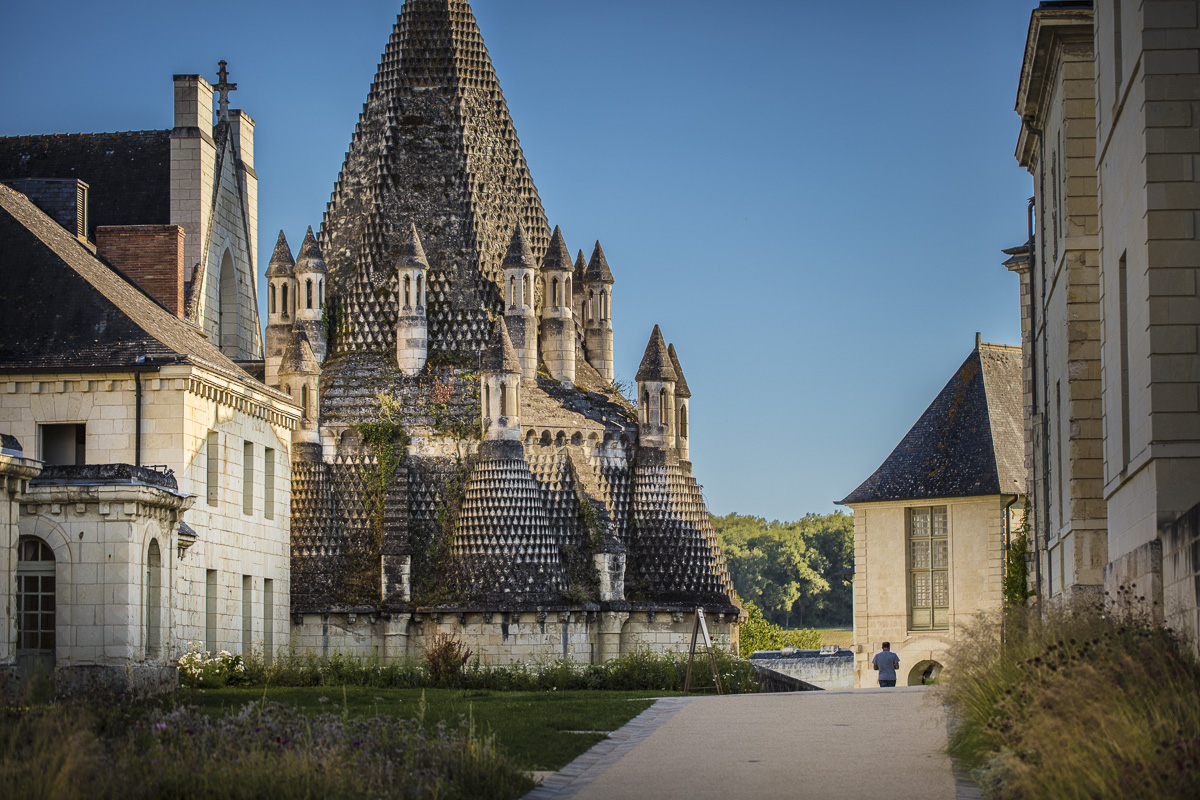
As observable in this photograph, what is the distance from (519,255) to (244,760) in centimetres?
2993

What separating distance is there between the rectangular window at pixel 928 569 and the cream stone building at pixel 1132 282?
25.9 meters

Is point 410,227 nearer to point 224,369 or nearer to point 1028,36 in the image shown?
point 224,369

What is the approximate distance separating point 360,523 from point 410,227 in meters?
8.02

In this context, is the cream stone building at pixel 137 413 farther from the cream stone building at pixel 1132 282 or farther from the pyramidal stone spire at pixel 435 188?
the cream stone building at pixel 1132 282

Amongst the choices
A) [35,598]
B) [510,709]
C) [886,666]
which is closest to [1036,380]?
[886,666]

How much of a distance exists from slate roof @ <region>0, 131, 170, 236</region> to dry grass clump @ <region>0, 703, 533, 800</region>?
27881 mm

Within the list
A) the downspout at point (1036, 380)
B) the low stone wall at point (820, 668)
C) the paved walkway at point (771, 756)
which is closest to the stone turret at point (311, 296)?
the downspout at point (1036, 380)

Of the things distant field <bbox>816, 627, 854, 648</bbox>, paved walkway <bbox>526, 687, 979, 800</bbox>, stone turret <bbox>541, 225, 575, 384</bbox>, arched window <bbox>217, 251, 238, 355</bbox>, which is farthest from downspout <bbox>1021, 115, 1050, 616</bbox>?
distant field <bbox>816, 627, 854, 648</bbox>

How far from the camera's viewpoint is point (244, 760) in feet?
40.2

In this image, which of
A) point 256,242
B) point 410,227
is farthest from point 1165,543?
point 256,242

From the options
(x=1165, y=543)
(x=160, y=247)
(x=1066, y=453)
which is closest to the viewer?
(x=1165, y=543)

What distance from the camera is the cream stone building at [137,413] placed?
2564cm

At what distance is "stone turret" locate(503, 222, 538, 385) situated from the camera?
41.6m

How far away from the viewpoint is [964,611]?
49344mm
